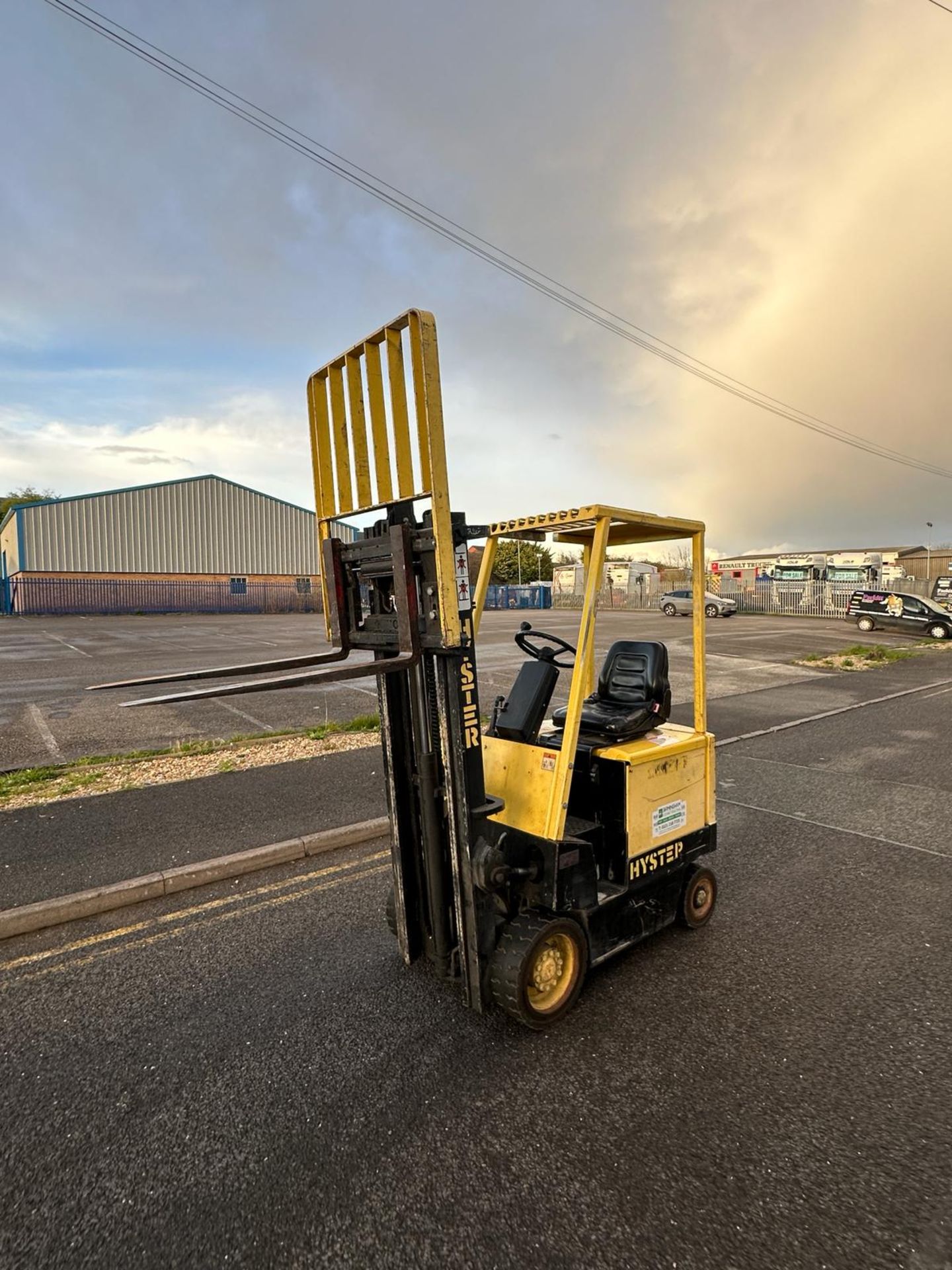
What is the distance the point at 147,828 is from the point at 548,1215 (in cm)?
444

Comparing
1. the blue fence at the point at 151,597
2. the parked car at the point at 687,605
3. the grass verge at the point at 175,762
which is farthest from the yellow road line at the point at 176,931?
the parked car at the point at 687,605

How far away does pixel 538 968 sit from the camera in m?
3.06

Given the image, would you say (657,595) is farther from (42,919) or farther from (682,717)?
(42,919)

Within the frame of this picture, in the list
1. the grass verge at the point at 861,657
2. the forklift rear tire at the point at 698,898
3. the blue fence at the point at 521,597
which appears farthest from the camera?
the blue fence at the point at 521,597

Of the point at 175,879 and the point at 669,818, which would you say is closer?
the point at 669,818

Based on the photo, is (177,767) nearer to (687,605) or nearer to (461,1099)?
(461,1099)

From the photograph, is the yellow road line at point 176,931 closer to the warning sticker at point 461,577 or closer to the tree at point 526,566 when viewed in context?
the warning sticker at point 461,577

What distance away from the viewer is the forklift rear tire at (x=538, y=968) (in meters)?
2.93

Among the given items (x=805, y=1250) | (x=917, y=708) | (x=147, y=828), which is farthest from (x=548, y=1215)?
(x=917, y=708)

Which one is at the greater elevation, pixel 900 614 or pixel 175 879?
pixel 175 879

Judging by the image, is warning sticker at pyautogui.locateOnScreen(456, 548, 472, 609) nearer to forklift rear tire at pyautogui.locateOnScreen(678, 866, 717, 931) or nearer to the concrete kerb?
forklift rear tire at pyautogui.locateOnScreen(678, 866, 717, 931)

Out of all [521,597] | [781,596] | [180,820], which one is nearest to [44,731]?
[180,820]

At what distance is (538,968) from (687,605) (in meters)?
40.3

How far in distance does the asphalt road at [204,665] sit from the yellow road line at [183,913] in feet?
14.3
